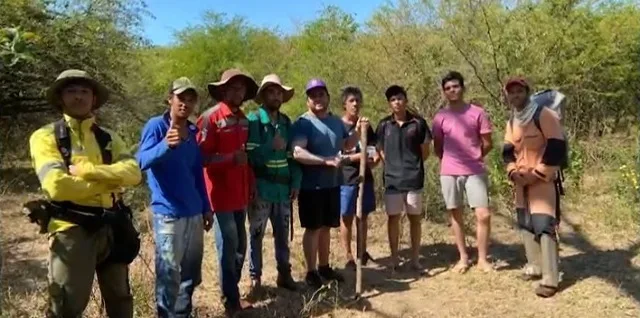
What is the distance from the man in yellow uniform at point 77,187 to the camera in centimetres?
330

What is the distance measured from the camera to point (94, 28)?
A: 12609 mm

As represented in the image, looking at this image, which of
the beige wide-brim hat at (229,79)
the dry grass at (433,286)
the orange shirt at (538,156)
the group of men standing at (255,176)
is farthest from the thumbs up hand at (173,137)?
the orange shirt at (538,156)

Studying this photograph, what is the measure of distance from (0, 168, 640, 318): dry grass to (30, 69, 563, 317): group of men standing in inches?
7.6

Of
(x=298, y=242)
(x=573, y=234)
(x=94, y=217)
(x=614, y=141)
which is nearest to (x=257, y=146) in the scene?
(x=94, y=217)

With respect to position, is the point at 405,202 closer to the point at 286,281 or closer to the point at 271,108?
the point at 286,281

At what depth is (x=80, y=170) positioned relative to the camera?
3307 millimetres

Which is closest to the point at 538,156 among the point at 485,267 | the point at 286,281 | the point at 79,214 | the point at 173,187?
the point at 485,267

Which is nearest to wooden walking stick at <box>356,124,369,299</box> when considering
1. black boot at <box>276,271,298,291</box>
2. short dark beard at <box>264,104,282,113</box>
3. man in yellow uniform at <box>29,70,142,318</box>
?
black boot at <box>276,271,298,291</box>

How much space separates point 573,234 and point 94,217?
544 cm

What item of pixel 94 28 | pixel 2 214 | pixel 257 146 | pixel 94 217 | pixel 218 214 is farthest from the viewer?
pixel 94 28

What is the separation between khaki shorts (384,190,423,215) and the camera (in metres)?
5.71

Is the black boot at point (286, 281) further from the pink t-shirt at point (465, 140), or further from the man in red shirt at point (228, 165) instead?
the pink t-shirt at point (465, 140)

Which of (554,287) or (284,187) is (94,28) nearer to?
(284,187)

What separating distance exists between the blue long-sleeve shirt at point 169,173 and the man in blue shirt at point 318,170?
121cm
